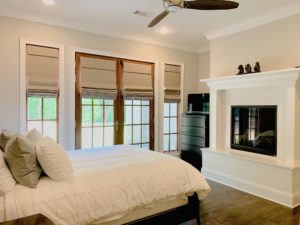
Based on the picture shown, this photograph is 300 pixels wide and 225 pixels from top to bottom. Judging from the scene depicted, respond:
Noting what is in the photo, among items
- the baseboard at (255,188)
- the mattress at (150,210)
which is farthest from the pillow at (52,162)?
→ the baseboard at (255,188)

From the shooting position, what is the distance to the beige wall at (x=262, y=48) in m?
3.44

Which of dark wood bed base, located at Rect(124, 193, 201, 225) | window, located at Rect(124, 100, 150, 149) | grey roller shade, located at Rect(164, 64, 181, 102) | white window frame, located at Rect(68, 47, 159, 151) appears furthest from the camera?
grey roller shade, located at Rect(164, 64, 181, 102)

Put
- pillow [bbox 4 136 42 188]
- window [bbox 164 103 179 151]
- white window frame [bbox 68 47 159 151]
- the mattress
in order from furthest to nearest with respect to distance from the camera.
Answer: window [bbox 164 103 179 151]
white window frame [bbox 68 47 159 151]
the mattress
pillow [bbox 4 136 42 188]

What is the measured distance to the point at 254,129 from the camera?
3963 millimetres

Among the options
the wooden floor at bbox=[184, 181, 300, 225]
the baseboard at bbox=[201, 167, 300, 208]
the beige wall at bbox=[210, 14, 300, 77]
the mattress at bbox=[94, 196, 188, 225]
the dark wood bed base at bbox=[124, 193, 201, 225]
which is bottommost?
the wooden floor at bbox=[184, 181, 300, 225]

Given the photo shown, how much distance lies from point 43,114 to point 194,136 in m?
2.96

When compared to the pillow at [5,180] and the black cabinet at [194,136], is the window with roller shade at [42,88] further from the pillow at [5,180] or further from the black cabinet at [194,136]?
the black cabinet at [194,136]

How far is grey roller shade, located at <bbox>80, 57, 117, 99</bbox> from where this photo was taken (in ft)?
13.9

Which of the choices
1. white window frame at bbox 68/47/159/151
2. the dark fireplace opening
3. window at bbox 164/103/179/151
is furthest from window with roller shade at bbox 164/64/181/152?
the dark fireplace opening

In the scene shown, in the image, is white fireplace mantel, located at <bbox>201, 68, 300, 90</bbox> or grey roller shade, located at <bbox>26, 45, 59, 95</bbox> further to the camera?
grey roller shade, located at <bbox>26, 45, 59, 95</bbox>

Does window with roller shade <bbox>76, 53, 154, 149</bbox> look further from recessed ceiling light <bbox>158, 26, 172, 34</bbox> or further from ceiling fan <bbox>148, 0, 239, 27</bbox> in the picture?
ceiling fan <bbox>148, 0, 239, 27</bbox>

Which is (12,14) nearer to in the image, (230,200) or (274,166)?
(230,200)

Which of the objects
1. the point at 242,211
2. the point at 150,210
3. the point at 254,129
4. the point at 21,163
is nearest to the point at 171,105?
the point at 254,129

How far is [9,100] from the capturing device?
3.58 metres
